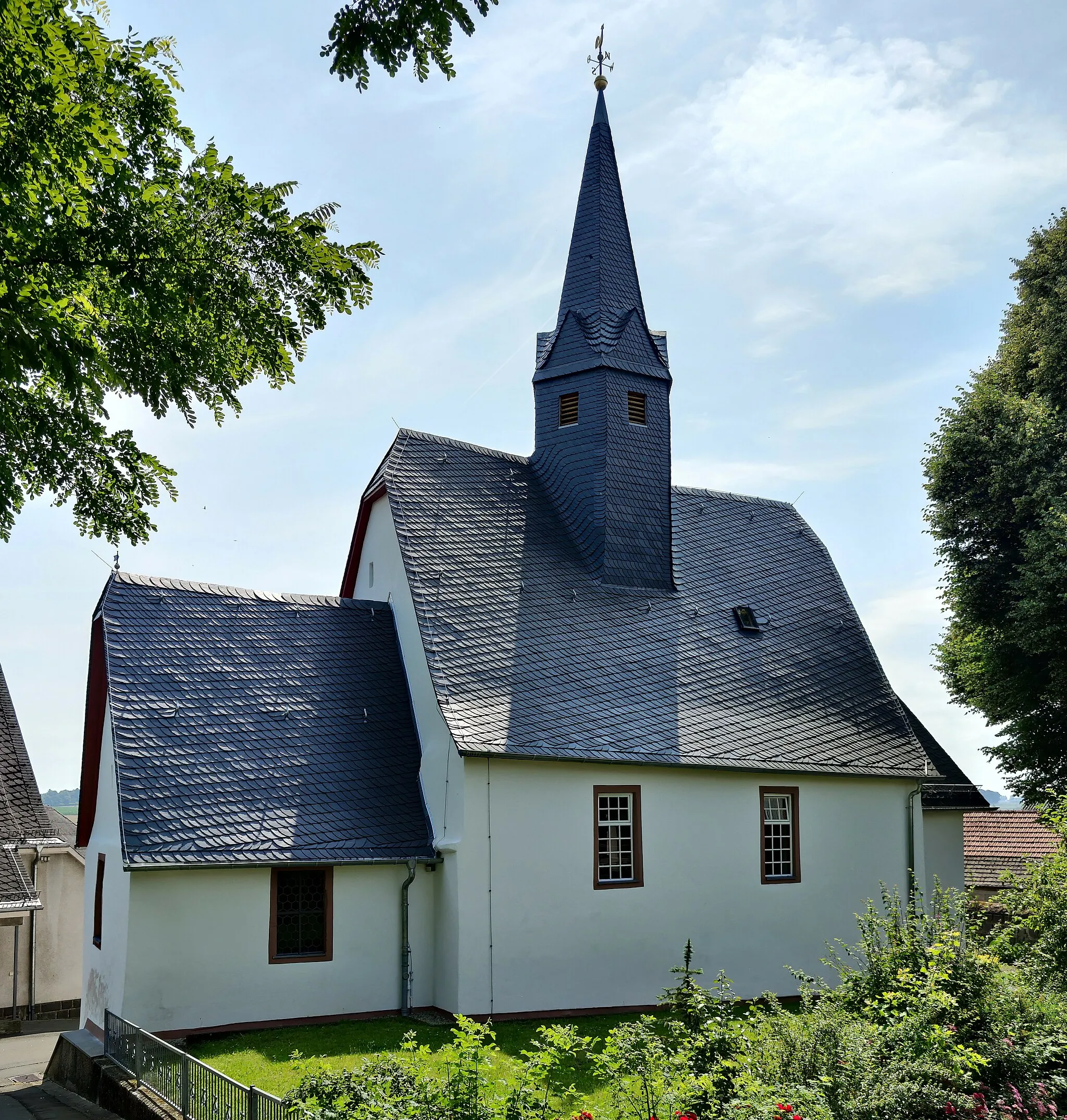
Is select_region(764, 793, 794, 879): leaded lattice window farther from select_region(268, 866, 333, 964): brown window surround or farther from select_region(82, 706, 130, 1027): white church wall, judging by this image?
select_region(82, 706, 130, 1027): white church wall

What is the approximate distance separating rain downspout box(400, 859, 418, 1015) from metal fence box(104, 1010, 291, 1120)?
392 cm

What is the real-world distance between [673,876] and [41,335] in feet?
44.0

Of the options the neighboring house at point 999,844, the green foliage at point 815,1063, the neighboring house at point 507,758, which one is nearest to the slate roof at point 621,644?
the neighboring house at point 507,758

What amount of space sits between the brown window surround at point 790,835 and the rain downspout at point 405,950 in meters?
5.78

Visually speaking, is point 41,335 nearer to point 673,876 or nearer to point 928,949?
point 928,949

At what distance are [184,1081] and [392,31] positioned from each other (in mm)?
8929

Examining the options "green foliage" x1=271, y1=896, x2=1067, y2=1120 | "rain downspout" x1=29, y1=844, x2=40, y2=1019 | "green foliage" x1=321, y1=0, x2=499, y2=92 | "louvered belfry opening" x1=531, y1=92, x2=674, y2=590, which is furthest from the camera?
"rain downspout" x1=29, y1=844, x2=40, y2=1019

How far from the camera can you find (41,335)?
5711 mm

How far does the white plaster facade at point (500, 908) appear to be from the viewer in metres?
14.3

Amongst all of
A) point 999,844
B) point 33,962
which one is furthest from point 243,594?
point 999,844

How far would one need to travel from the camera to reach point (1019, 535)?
20.9 meters

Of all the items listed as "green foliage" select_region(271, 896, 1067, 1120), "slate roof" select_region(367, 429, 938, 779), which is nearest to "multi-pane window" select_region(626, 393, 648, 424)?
"slate roof" select_region(367, 429, 938, 779)

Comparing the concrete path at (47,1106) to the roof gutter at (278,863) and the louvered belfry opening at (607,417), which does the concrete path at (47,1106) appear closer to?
the roof gutter at (278,863)

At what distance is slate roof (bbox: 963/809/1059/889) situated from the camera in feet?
97.0
